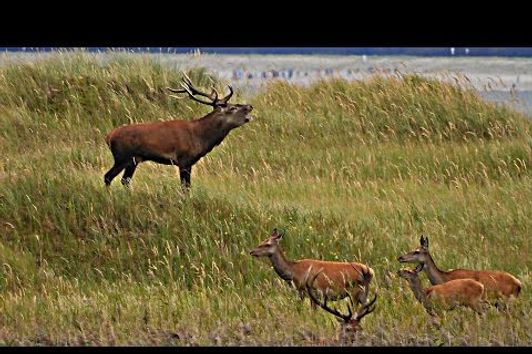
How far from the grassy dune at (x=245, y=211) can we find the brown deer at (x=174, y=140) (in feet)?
1.05

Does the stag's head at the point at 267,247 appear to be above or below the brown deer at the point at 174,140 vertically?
below

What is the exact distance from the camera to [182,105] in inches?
856

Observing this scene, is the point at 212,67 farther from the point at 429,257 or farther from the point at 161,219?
the point at 429,257

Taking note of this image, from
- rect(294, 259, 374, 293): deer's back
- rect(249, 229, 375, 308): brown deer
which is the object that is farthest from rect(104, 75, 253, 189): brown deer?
rect(294, 259, 374, 293): deer's back

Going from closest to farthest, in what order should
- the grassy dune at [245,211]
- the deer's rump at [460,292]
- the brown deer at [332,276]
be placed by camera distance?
the deer's rump at [460,292], the brown deer at [332,276], the grassy dune at [245,211]

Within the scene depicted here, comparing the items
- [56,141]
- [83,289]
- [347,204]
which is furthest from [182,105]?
[83,289]

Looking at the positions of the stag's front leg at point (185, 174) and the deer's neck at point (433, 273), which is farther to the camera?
the stag's front leg at point (185, 174)

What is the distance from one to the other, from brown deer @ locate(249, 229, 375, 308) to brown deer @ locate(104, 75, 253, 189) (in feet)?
10.4

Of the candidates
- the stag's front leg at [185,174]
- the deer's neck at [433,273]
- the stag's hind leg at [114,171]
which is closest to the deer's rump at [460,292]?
the deer's neck at [433,273]

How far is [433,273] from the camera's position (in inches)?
549

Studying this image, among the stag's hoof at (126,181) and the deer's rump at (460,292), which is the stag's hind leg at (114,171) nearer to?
the stag's hoof at (126,181)

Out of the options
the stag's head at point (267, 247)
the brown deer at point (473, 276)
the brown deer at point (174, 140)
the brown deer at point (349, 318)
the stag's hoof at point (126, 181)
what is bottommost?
the brown deer at point (349, 318)

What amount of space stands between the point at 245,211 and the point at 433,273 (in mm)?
2889

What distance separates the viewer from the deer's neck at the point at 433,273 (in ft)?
45.7
